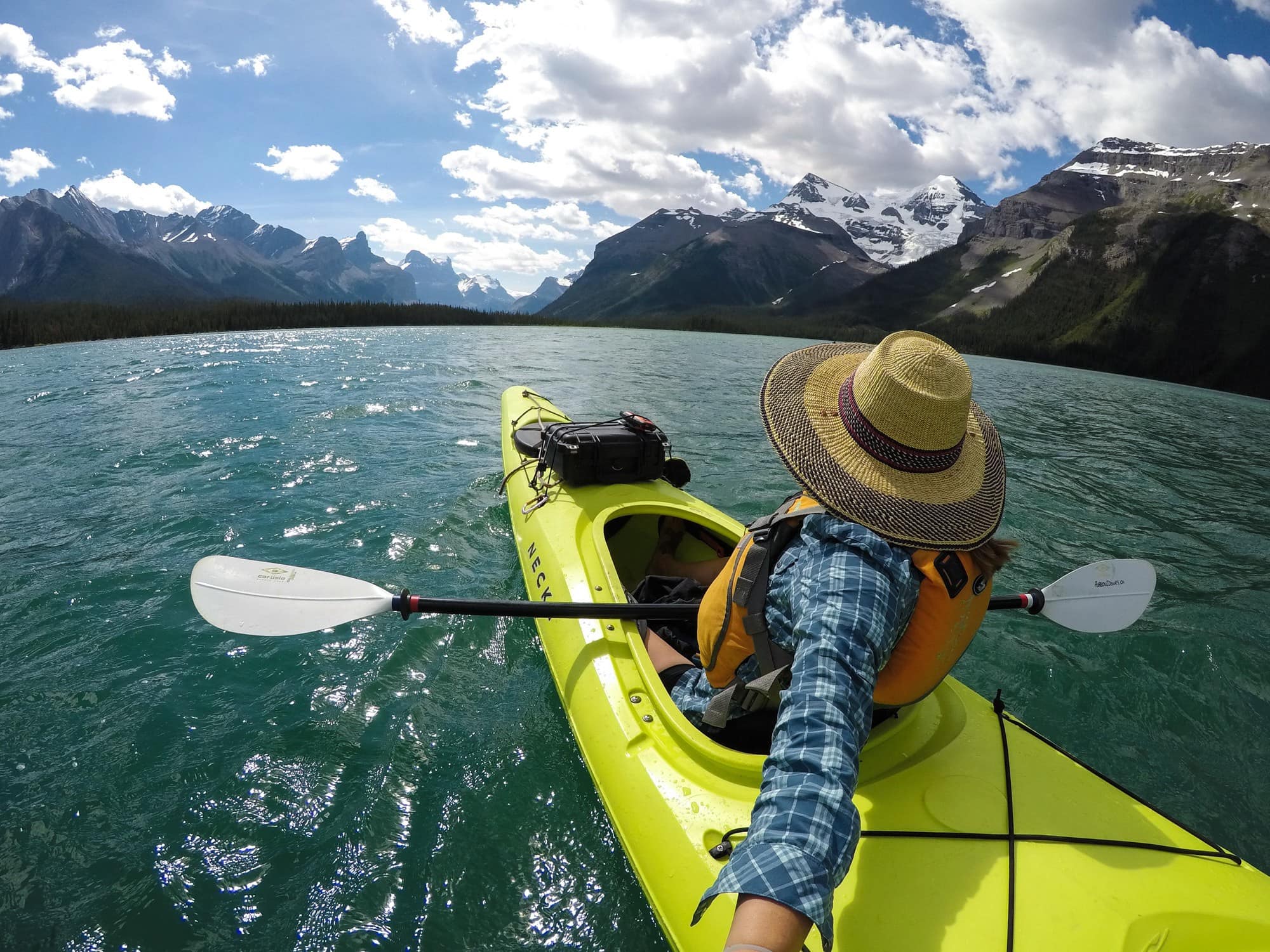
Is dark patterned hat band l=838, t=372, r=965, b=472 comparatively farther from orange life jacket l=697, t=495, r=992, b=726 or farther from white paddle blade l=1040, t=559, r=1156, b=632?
white paddle blade l=1040, t=559, r=1156, b=632

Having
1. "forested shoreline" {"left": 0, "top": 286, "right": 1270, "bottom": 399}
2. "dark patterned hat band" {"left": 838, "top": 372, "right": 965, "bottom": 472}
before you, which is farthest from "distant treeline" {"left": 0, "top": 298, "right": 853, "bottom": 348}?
"dark patterned hat band" {"left": 838, "top": 372, "right": 965, "bottom": 472}

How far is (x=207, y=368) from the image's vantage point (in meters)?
22.5

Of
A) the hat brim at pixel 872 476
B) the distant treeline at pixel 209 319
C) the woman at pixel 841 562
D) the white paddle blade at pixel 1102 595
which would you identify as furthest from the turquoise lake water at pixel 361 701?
the distant treeline at pixel 209 319

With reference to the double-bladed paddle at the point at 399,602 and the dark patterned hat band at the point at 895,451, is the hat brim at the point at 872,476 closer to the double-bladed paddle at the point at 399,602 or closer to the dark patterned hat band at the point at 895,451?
the dark patterned hat band at the point at 895,451

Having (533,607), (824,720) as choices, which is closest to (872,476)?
(824,720)

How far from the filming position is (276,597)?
13.0 feet

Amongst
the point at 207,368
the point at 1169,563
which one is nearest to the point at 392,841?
the point at 1169,563

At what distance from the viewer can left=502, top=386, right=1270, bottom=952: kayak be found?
217cm

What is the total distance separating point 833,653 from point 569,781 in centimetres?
279

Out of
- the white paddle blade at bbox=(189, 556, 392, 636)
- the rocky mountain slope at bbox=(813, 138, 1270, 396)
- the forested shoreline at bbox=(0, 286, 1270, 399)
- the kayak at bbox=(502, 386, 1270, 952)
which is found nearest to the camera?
the kayak at bbox=(502, 386, 1270, 952)

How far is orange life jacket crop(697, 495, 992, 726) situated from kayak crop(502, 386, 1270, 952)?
1.94 ft

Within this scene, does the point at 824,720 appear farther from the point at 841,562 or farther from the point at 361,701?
the point at 361,701

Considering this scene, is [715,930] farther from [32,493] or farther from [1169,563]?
[32,493]

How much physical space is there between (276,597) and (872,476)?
12.0 ft
